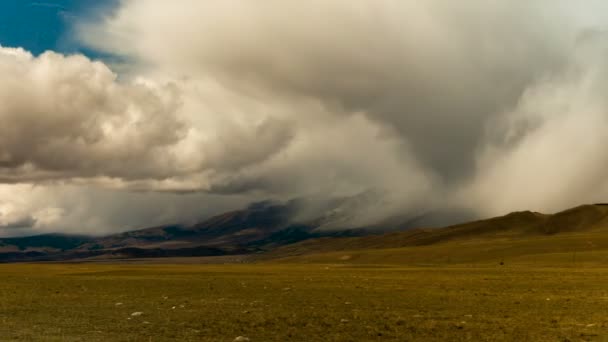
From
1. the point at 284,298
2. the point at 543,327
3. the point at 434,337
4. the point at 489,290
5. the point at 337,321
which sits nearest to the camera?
the point at 434,337

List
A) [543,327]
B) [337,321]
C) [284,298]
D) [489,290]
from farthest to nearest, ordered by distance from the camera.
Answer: [489,290] → [284,298] → [337,321] → [543,327]

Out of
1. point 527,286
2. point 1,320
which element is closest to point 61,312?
point 1,320

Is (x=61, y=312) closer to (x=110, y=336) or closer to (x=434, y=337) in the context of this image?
(x=110, y=336)

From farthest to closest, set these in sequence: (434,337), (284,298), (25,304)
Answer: (284,298), (25,304), (434,337)

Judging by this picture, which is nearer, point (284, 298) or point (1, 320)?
point (1, 320)

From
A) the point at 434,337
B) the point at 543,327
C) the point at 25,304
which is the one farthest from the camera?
the point at 25,304

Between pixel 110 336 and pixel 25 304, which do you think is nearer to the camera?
pixel 110 336

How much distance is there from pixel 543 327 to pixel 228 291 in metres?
33.5

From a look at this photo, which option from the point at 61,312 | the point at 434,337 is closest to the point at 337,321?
the point at 434,337

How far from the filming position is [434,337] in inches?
1040

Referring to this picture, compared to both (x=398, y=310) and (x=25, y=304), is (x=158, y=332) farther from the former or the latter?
(x=25, y=304)

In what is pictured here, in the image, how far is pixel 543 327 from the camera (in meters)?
29.1

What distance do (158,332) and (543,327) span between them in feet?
66.2

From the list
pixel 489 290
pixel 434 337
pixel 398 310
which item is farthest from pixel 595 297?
pixel 434 337
